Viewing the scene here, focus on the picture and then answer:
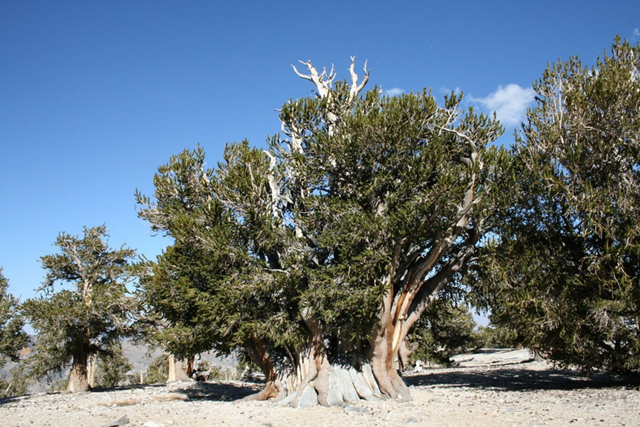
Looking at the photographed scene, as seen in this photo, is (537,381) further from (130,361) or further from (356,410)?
(130,361)

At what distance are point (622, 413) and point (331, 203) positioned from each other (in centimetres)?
1036

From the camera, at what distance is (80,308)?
81.5ft

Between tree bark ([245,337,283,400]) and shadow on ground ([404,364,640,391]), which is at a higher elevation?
tree bark ([245,337,283,400])

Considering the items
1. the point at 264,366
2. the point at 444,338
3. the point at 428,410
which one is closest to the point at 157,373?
the point at 444,338

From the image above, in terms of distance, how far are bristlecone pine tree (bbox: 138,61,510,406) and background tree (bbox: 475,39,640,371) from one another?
1601mm

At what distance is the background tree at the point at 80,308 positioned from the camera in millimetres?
25000

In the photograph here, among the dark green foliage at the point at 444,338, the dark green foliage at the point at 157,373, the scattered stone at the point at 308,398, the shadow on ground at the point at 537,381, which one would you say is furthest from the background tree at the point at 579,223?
the dark green foliage at the point at 157,373

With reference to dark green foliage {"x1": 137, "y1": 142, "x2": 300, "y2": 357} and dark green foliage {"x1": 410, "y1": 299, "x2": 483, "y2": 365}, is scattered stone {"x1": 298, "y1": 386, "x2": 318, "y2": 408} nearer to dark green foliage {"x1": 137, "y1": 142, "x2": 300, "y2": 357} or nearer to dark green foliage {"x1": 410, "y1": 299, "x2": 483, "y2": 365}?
dark green foliage {"x1": 137, "y1": 142, "x2": 300, "y2": 357}

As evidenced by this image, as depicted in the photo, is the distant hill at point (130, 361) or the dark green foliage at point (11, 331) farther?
the distant hill at point (130, 361)

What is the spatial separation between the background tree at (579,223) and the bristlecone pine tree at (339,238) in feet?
5.25

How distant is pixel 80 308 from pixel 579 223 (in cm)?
2501

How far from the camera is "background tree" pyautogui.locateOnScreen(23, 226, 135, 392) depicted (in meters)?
25.0

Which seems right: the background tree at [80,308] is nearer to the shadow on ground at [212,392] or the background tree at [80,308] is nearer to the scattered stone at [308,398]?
the shadow on ground at [212,392]

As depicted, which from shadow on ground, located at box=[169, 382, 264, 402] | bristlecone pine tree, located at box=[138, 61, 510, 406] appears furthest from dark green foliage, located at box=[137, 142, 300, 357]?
shadow on ground, located at box=[169, 382, 264, 402]
